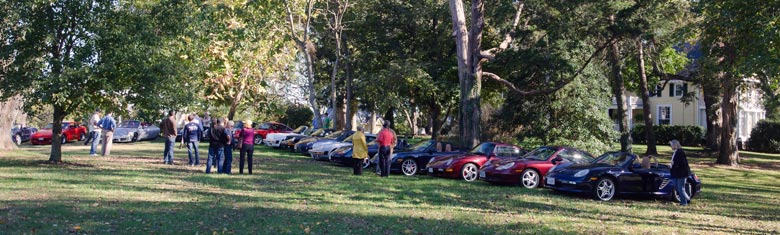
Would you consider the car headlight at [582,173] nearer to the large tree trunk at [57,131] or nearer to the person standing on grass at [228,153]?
the person standing on grass at [228,153]

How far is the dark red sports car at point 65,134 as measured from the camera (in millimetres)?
36041

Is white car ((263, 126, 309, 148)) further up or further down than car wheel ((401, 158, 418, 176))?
further up

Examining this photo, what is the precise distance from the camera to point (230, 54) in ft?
72.8

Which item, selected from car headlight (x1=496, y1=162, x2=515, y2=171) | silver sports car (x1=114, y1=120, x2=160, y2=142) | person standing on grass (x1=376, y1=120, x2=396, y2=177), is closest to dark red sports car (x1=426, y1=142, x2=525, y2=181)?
person standing on grass (x1=376, y1=120, x2=396, y2=177)

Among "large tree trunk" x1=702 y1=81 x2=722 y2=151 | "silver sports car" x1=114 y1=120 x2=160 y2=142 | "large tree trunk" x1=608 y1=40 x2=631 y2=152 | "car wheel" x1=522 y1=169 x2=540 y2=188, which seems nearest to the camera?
"car wheel" x1=522 y1=169 x2=540 y2=188

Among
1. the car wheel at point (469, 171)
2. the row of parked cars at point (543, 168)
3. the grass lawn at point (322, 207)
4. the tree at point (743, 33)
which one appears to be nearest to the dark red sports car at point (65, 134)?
the grass lawn at point (322, 207)

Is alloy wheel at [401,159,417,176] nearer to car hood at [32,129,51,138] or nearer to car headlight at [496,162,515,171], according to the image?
car headlight at [496,162,515,171]

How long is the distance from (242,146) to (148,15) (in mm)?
4532

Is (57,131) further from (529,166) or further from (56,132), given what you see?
(529,166)

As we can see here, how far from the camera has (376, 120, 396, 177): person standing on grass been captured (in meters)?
18.3

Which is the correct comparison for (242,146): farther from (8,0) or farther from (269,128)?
(269,128)

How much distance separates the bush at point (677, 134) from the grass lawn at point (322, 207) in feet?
103

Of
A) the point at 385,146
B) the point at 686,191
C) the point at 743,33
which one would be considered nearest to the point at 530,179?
the point at 686,191

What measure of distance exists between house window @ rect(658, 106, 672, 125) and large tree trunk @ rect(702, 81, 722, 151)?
18106mm
